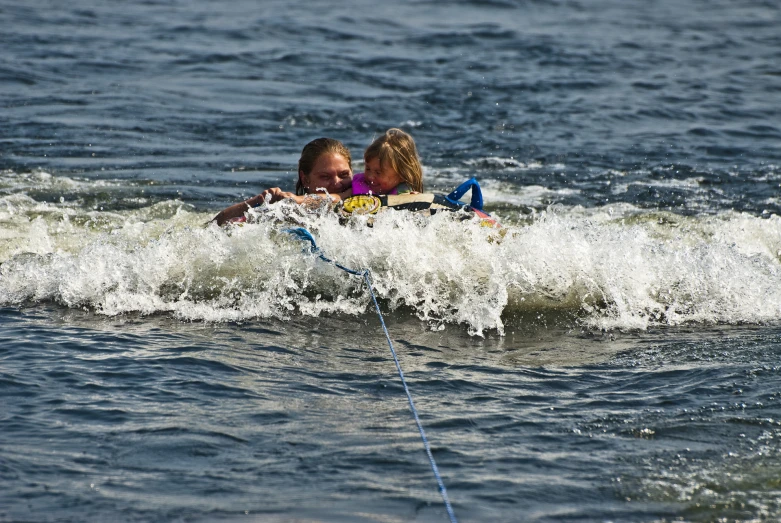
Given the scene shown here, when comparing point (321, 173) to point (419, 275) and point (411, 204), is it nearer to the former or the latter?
point (411, 204)

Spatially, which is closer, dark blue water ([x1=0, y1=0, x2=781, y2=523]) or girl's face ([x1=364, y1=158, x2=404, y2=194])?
dark blue water ([x1=0, y1=0, x2=781, y2=523])

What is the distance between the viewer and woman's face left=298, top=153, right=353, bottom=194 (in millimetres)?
7082

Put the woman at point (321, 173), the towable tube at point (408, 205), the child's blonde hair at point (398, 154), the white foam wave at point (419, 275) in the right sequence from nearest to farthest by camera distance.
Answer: the white foam wave at point (419, 275) → the towable tube at point (408, 205) → the child's blonde hair at point (398, 154) → the woman at point (321, 173)

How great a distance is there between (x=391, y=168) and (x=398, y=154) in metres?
0.11

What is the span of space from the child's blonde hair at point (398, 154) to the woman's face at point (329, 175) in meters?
0.29

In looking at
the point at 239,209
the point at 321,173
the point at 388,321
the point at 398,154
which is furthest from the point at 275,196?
the point at 388,321

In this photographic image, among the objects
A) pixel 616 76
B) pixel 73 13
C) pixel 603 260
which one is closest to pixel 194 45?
pixel 73 13

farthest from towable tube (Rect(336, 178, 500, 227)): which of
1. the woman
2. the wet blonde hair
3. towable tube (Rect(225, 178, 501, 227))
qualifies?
the wet blonde hair

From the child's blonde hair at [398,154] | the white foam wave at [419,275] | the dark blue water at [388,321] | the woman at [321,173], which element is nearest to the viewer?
the dark blue water at [388,321]

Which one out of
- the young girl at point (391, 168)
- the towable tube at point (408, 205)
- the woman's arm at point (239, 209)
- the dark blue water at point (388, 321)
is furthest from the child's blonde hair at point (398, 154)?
the woman's arm at point (239, 209)

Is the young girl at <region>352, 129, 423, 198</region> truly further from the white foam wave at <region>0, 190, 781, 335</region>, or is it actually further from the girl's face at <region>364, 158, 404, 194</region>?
the white foam wave at <region>0, 190, 781, 335</region>

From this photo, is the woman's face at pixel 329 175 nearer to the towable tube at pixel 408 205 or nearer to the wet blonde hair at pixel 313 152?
the wet blonde hair at pixel 313 152

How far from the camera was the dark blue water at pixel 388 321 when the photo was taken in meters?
3.66

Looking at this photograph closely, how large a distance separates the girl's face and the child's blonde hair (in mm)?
27
